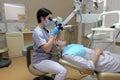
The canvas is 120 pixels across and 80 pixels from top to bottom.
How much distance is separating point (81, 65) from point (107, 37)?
993mm

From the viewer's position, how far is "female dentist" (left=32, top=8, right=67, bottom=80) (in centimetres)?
149

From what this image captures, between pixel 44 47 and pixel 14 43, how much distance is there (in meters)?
1.98

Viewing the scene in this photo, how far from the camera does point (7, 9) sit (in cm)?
334

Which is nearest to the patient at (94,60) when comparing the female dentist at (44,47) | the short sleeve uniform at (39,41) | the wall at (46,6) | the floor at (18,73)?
the female dentist at (44,47)

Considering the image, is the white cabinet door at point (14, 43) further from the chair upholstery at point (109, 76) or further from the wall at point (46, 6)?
the chair upholstery at point (109, 76)

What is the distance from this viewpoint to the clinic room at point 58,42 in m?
1.47

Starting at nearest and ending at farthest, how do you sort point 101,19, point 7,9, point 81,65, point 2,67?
point 81,65
point 101,19
point 2,67
point 7,9

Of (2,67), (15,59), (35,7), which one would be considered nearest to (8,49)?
(15,59)

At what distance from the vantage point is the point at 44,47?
1.50 m

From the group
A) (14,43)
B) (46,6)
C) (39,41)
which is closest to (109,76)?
(39,41)

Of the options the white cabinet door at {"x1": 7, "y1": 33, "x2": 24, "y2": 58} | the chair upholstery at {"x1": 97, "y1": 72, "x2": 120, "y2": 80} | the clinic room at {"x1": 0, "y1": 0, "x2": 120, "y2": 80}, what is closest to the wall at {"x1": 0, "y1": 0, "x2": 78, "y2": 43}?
the clinic room at {"x1": 0, "y1": 0, "x2": 120, "y2": 80}

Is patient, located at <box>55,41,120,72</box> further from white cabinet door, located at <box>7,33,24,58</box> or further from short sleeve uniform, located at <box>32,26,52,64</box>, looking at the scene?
white cabinet door, located at <box>7,33,24,58</box>

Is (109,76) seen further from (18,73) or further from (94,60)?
(18,73)

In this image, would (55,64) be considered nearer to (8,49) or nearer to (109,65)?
(109,65)
